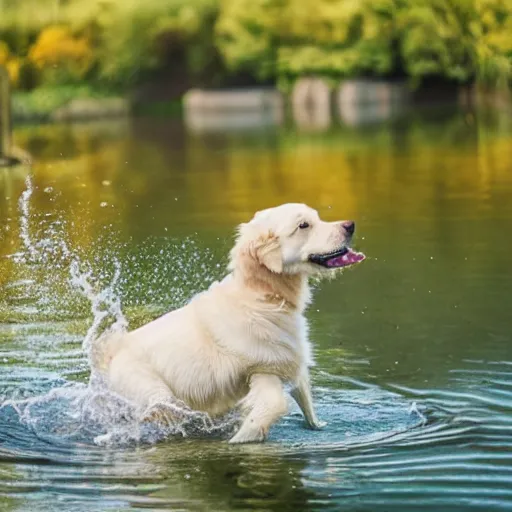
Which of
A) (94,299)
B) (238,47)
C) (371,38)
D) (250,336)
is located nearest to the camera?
(250,336)

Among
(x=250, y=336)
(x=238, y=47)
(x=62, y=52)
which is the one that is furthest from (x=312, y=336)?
(x=62, y=52)

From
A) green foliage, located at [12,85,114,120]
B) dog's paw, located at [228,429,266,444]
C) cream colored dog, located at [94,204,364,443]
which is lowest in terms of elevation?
green foliage, located at [12,85,114,120]

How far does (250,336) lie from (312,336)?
2.43m

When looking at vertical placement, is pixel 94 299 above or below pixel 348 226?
below

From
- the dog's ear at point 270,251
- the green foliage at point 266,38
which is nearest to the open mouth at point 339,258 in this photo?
the dog's ear at point 270,251

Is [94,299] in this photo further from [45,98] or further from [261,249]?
[45,98]

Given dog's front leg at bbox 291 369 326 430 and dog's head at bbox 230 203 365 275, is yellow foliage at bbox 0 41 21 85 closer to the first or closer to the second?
dog's front leg at bbox 291 369 326 430

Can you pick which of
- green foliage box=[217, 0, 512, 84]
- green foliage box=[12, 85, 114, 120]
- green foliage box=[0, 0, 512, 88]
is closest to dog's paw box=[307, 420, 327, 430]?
green foliage box=[12, 85, 114, 120]

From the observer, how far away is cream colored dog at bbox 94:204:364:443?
6234 mm

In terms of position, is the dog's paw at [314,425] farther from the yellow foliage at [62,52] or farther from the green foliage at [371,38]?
the yellow foliage at [62,52]

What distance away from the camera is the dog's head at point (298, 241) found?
20.4 feet

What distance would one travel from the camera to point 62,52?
186ft

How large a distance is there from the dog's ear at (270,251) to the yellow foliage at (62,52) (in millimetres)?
48253

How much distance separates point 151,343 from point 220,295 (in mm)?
399
